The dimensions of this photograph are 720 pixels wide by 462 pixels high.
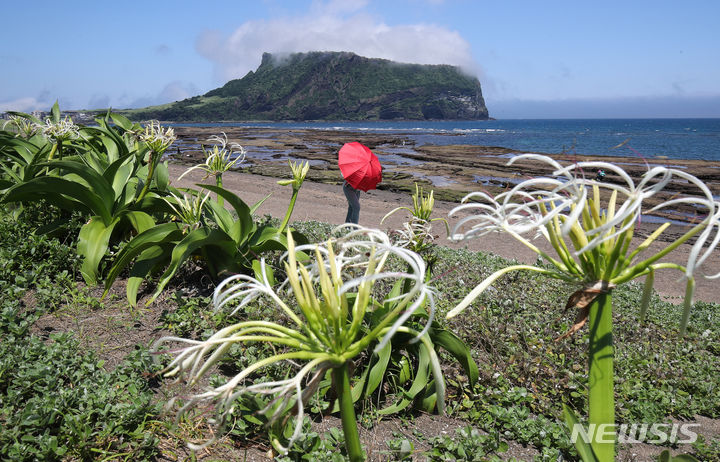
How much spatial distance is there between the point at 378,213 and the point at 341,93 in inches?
6868

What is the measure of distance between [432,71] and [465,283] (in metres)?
198

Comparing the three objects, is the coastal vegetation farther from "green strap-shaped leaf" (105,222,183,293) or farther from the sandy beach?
the sandy beach

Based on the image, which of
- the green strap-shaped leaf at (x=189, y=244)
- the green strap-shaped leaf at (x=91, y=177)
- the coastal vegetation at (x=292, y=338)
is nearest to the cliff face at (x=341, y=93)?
the green strap-shaped leaf at (x=91, y=177)

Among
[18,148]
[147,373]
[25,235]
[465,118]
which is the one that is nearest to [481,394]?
[147,373]

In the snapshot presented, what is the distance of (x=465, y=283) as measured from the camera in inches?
209

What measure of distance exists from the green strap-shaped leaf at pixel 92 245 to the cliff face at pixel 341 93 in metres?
157

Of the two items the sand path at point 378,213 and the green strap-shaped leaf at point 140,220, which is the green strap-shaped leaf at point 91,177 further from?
the sand path at point 378,213

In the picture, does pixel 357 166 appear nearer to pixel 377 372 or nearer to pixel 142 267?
pixel 142 267

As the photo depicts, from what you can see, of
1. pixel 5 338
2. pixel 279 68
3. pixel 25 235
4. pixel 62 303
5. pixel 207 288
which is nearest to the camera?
pixel 5 338

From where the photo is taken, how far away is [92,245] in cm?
428

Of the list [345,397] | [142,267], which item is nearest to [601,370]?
[345,397]

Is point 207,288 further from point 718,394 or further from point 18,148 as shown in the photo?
point 718,394

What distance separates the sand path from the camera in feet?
28.4

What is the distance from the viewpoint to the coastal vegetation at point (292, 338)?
1.17 metres
